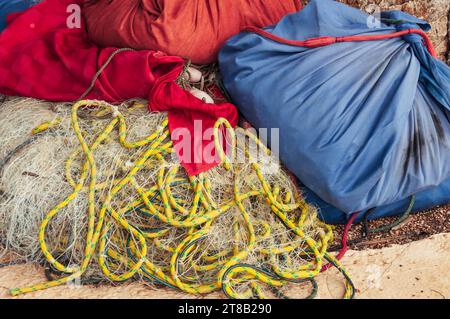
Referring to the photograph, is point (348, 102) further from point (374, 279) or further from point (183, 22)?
point (183, 22)

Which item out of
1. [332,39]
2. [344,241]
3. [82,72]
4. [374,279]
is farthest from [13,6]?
[374,279]

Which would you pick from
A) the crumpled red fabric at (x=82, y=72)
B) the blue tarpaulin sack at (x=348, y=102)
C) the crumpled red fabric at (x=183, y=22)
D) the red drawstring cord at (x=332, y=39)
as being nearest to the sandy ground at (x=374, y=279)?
the blue tarpaulin sack at (x=348, y=102)

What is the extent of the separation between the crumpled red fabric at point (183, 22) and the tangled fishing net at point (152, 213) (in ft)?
1.19

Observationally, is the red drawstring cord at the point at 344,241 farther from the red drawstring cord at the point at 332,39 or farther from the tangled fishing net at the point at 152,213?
the red drawstring cord at the point at 332,39

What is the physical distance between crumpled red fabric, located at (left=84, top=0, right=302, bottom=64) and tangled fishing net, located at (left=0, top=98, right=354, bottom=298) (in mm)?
364

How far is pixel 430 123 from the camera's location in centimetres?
224

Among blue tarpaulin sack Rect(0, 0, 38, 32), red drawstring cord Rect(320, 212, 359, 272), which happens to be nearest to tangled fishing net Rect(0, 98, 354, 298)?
red drawstring cord Rect(320, 212, 359, 272)

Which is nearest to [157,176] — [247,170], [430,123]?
[247,170]

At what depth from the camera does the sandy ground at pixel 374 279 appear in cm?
201

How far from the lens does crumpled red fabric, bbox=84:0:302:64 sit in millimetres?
2438

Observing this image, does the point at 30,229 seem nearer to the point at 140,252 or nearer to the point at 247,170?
the point at 140,252

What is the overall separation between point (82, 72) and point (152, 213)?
76cm

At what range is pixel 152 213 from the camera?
214 cm
